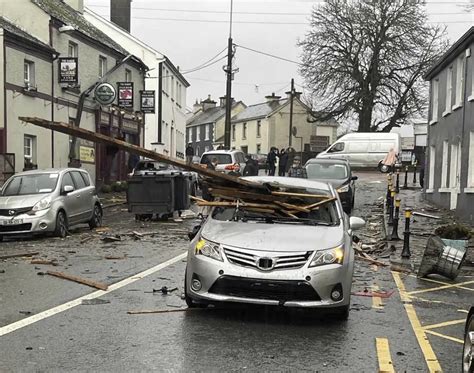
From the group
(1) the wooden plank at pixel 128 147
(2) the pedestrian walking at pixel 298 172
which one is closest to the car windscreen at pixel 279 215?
(1) the wooden plank at pixel 128 147

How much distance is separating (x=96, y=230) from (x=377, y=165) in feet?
71.3

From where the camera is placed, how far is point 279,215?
7.54 metres

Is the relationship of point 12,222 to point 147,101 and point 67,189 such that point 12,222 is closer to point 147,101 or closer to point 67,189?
point 67,189

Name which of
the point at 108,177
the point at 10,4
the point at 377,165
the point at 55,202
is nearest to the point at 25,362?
the point at 55,202

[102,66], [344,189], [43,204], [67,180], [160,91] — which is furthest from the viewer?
[160,91]

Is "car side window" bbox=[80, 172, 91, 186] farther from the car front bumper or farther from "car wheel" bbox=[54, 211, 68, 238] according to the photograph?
the car front bumper

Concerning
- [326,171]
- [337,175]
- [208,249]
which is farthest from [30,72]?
[208,249]

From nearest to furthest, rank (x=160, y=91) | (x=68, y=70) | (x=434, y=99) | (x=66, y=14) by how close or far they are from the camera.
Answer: (x=68, y=70), (x=434, y=99), (x=66, y=14), (x=160, y=91)

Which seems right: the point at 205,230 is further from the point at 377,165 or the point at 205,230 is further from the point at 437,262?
the point at 377,165

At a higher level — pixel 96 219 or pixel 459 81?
pixel 459 81

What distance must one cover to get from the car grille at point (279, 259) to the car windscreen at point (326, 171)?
1423 centimetres

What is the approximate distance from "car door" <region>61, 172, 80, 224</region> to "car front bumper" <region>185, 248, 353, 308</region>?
29.4ft

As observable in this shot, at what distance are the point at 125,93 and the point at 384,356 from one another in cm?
2797

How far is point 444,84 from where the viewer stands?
897 inches
